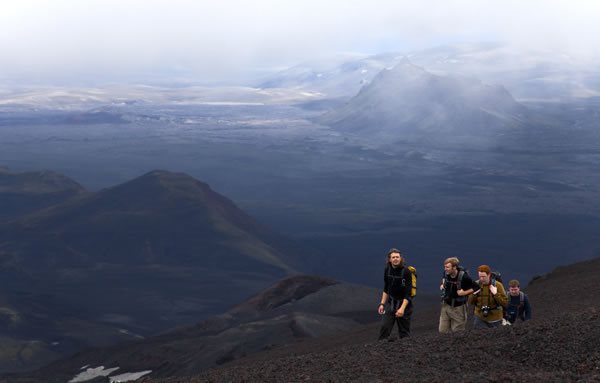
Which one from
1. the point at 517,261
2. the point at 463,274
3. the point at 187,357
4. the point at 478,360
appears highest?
the point at 463,274

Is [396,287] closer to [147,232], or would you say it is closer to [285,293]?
[285,293]

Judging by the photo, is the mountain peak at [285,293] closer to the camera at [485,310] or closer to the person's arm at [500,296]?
the camera at [485,310]

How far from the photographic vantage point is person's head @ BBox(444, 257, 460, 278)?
51.5ft

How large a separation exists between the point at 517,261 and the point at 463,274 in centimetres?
12985

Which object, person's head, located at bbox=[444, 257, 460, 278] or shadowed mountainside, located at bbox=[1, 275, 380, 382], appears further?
shadowed mountainside, located at bbox=[1, 275, 380, 382]

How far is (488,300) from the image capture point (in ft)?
54.2

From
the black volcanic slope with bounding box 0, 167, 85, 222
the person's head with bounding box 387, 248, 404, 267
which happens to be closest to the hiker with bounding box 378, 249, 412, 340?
the person's head with bounding box 387, 248, 404, 267

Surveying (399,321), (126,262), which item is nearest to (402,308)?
(399,321)

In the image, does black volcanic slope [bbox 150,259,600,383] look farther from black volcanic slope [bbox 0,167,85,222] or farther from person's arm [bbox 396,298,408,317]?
black volcanic slope [bbox 0,167,85,222]

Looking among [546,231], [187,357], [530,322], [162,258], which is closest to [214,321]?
[187,357]

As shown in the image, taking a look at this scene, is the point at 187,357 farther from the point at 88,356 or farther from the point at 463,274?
the point at 463,274

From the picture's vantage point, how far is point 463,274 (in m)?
16.1

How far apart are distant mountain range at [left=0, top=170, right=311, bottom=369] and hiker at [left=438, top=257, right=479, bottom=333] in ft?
200

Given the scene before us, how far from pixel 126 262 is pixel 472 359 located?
11816 cm
